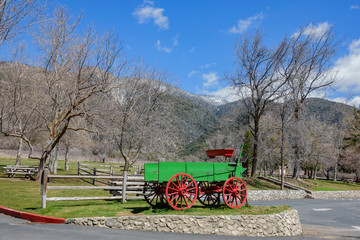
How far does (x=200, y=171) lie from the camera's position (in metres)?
11.5

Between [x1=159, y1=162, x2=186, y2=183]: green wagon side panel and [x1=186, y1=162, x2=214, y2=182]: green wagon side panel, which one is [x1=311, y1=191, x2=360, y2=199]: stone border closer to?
[x1=186, y1=162, x2=214, y2=182]: green wagon side panel

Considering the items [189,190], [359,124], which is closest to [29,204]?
[189,190]

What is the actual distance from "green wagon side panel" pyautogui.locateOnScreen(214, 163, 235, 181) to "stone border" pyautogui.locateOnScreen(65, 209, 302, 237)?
156cm

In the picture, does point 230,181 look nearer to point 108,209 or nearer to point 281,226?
point 281,226

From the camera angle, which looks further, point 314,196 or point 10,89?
point 314,196

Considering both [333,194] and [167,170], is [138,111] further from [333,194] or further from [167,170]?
[333,194]

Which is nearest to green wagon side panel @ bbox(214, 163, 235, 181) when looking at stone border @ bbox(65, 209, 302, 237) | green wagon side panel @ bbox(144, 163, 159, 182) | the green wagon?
the green wagon

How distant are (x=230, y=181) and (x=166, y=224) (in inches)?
135

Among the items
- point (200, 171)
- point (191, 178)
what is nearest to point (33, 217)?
point (191, 178)

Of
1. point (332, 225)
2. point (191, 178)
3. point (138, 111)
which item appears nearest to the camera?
point (191, 178)

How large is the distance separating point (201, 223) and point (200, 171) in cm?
195

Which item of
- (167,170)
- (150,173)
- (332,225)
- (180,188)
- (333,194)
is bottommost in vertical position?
(333,194)

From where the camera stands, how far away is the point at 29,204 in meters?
12.4

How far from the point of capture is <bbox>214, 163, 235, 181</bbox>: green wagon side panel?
38.9 feet
